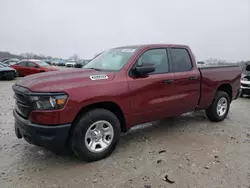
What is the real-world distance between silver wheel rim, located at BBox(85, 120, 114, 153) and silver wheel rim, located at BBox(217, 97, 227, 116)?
3291 millimetres

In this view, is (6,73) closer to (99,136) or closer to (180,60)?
(180,60)

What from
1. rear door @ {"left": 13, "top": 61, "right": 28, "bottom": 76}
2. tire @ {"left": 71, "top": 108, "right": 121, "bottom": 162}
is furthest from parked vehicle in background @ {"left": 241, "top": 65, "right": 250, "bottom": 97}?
rear door @ {"left": 13, "top": 61, "right": 28, "bottom": 76}

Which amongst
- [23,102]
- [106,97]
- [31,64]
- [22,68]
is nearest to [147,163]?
[106,97]

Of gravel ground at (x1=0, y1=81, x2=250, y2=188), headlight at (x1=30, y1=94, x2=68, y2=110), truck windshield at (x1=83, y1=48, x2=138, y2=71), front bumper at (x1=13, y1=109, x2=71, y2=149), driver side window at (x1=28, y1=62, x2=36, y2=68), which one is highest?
truck windshield at (x1=83, y1=48, x2=138, y2=71)

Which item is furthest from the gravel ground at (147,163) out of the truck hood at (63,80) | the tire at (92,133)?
the truck hood at (63,80)

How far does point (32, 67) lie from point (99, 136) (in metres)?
14.7

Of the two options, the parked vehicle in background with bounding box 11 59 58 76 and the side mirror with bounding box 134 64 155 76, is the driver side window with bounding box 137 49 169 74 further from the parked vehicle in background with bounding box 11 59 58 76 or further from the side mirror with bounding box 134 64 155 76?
the parked vehicle in background with bounding box 11 59 58 76

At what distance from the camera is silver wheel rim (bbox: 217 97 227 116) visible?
5638 mm

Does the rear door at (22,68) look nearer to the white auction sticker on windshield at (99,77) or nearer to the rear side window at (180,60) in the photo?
the rear side window at (180,60)

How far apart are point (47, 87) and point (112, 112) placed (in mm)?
1165

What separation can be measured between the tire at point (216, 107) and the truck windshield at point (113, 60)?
2620 millimetres

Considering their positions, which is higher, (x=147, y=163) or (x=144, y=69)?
(x=144, y=69)

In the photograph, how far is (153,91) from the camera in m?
4.05

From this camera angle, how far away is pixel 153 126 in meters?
5.31
